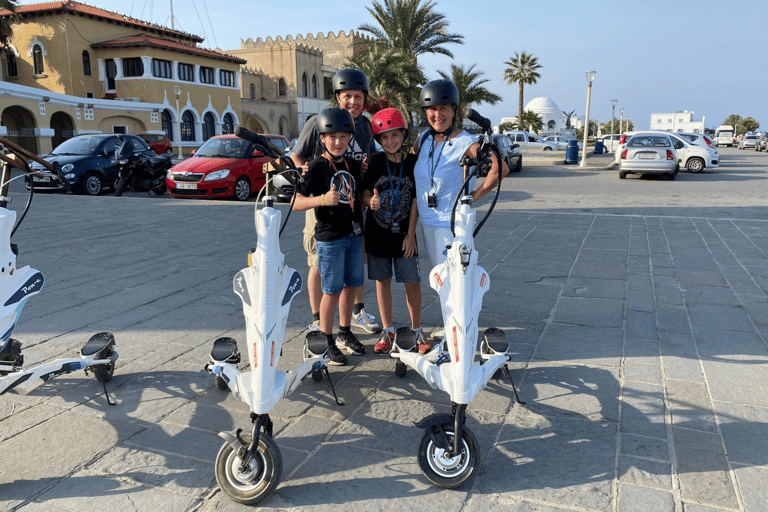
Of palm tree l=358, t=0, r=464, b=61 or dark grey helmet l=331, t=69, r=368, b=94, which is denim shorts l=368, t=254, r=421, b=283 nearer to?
dark grey helmet l=331, t=69, r=368, b=94

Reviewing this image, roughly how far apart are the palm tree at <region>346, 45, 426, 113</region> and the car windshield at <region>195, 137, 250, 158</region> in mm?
13481

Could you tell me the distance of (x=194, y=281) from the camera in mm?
6137

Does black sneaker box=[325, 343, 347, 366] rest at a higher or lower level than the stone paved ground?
higher

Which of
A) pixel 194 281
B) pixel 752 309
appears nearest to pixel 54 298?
pixel 194 281

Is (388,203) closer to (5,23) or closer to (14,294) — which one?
(14,294)

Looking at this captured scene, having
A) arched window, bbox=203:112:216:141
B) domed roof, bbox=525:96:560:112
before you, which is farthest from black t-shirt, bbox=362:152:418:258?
domed roof, bbox=525:96:560:112

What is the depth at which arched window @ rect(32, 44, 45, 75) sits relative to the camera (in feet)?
121

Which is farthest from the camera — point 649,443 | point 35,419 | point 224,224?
point 224,224

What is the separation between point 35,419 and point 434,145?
2669 millimetres

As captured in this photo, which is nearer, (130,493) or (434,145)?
(130,493)

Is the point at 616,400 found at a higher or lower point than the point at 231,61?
lower

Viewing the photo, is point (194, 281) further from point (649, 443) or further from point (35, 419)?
point (649, 443)

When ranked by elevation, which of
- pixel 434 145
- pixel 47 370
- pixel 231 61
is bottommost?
pixel 47 370

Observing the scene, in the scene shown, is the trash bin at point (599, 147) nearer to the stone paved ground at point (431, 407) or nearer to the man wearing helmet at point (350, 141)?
the stone paved ground at point (431, 407)
